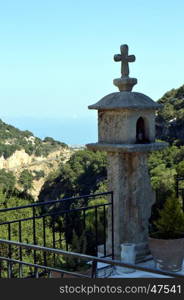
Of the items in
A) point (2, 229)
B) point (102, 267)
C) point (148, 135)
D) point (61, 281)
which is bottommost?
point (2, 229)

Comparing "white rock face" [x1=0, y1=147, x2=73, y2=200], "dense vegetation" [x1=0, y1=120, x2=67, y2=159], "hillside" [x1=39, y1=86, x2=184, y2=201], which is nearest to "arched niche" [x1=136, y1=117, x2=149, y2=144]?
"hillside" [x1=39, y1=86, x2=184, y2=201]

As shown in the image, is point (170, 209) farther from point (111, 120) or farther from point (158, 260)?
point (111, 120)

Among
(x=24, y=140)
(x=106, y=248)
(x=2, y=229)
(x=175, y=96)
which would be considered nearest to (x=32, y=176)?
(x=24, y=140)

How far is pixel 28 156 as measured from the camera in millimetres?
81000

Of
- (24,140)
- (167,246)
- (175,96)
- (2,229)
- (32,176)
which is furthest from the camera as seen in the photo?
(24,140)

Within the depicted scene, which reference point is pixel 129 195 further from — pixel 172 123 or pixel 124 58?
pixel 172 123

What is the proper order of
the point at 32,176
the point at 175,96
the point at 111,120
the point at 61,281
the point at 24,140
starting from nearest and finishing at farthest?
1. the point at 61,281
2. the point at 111,120
3. the point at 175,96
4. the point at 32,176
5. the point at 24,140

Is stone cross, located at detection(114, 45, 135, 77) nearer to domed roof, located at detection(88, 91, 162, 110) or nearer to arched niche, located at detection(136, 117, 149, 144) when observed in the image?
domed roof, located at detection(88, 91, 162, 110)

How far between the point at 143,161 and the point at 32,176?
67.0 meters

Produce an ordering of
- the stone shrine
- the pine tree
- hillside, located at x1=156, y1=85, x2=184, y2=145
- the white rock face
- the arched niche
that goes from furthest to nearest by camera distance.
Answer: the white rock face
hillside, located at x1=156, y1=85, x2=184, y2=145
the arched niche
the stone shrine
the pine tree

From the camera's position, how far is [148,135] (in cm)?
559

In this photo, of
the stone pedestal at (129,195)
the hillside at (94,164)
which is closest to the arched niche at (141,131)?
the stone pedestal at (129,195)

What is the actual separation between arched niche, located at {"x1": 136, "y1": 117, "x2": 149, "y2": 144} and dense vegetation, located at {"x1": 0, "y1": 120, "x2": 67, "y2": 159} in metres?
73.2

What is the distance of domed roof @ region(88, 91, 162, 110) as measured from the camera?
5.24 meters
